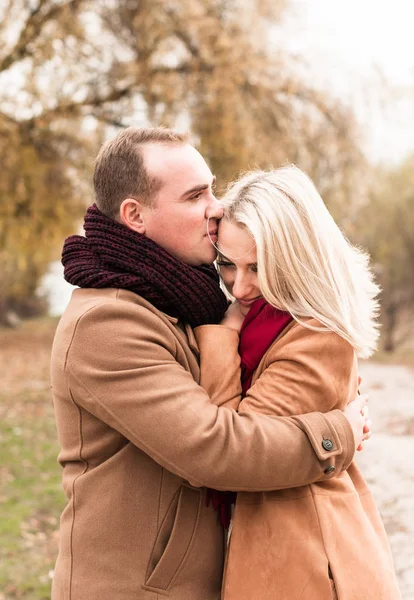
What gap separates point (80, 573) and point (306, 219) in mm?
1221

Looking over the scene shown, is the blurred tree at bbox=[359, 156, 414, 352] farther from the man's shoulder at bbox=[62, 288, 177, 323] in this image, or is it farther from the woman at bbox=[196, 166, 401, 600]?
the man's shoulder at bbox=[62, 288, 177, 323]

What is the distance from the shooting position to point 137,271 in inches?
79.6

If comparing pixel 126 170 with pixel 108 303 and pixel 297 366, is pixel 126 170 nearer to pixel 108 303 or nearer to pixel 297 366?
pixel 108 303

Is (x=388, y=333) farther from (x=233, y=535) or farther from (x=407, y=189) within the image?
(x=233, y=535)

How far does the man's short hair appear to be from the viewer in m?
2.19

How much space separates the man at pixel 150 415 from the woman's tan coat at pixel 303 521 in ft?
0.24

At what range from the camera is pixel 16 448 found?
323 inches

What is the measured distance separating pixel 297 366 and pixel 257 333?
0.19m

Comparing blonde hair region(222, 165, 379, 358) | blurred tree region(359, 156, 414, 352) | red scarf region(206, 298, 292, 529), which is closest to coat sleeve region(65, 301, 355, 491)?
red scarf region(206, 298, 292, 529)

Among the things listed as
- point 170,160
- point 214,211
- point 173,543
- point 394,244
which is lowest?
point 394,244

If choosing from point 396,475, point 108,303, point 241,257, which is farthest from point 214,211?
point 396,475

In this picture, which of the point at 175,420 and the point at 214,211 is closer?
the point at 175,420

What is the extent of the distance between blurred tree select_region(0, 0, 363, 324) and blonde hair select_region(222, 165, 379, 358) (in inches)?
270

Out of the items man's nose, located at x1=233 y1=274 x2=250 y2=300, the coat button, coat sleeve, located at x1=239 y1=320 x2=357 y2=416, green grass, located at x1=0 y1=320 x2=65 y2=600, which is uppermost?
man's nose, located at x1=233 y1=274 x2=250 y2=300
